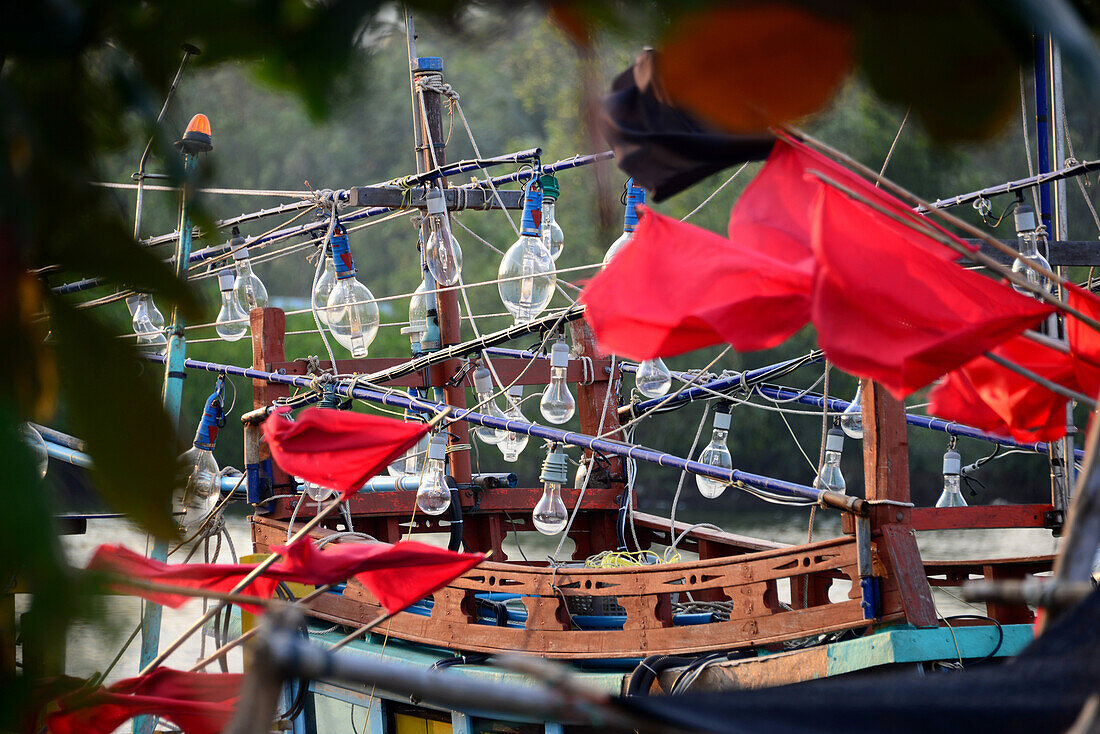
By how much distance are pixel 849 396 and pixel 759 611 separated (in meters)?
16.1

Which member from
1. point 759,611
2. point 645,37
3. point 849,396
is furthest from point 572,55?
point 849,396

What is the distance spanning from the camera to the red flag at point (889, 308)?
7.88ft

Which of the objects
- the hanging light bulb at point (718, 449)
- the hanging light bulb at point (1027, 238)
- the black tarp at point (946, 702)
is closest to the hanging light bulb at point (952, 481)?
the hanging light bulb at point (718, 449)

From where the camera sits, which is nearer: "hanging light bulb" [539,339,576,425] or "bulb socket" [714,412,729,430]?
"hanging light bulb" [539,339,576,425]

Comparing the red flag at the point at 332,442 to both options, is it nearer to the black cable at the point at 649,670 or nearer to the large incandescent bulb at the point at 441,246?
the black cable at the point at 649,670

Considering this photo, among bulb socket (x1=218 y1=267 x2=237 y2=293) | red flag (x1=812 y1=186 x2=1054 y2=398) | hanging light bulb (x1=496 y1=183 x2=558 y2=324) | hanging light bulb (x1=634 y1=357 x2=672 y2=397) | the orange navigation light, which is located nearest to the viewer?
the orange navigation light

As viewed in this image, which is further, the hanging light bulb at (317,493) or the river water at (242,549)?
the hanging light bulb at (317,493)

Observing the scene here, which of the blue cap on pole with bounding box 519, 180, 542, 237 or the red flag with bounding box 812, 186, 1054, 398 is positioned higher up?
the blue cap on pole with bounding box 519, 180, 542, 237

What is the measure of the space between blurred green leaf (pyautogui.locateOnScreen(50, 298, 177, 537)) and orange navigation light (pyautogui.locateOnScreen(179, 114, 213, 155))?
0.15 m

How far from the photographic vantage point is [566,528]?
502 centimetres

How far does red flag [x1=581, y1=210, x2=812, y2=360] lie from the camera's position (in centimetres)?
253

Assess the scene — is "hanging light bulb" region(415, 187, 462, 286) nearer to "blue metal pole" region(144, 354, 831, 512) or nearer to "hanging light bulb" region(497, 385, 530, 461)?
"blue metal pole" region(144, 354, 831, 512)

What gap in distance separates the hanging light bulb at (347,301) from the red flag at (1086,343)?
3.10 meters

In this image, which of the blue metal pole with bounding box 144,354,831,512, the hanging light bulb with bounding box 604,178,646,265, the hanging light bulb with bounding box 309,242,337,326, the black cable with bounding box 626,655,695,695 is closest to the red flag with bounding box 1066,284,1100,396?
the blue metal pole with bounding box 144,354,831,512
